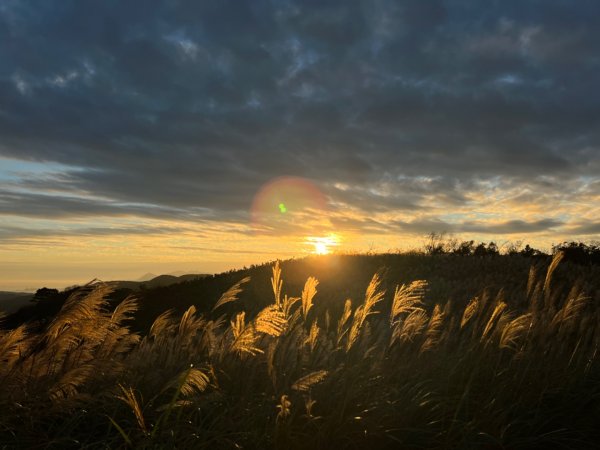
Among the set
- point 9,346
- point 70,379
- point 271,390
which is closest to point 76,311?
point 70,379

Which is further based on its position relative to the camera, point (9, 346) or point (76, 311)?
point (9, 346)

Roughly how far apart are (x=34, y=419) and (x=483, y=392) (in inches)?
163

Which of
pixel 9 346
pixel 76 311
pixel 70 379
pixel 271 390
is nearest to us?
pixel 70 379

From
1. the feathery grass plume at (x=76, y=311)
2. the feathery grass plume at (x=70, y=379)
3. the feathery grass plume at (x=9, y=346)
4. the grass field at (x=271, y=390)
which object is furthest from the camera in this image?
the feathery grass plume at (x=9, y=346)

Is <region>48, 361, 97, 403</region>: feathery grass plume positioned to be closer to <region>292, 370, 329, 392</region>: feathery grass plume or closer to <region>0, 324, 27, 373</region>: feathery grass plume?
<region>0, 324, 27, 373</region>: feathery grass plume

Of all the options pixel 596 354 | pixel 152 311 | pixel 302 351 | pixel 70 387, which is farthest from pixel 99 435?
pixel 152 311

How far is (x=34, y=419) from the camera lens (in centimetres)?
407

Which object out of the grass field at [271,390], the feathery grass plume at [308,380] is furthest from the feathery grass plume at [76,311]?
the feathery grass plume at [308,380]

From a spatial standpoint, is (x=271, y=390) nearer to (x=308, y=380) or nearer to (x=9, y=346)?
(x=308, y=380)

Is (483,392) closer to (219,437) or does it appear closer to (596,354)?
(596,354)

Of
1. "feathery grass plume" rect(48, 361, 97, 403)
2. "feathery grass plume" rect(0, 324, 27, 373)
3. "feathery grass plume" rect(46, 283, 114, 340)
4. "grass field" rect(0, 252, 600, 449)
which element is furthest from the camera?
"feathery grass plume" rect(0, 324, 27, 373)

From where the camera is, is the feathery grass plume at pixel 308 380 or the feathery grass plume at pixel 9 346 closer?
the feathery grass plume at pixel 308 380

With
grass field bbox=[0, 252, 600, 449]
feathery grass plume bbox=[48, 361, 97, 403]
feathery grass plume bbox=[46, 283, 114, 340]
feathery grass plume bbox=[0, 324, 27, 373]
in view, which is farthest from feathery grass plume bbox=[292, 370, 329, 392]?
feathery grass plume bbox=[0, 324, 27, 373]

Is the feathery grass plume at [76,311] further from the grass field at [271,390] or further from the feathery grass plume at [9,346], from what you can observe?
the feathery grass plume at [9,346]
